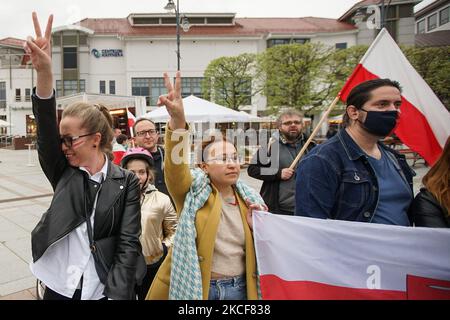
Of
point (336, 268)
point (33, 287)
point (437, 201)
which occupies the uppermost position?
point (437, 201)

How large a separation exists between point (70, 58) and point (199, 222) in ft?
154

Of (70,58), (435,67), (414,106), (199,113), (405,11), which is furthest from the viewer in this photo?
(70,58)

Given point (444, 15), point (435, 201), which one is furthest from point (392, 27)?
point (435, 201)

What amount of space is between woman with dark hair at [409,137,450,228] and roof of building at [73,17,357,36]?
43.5 metres

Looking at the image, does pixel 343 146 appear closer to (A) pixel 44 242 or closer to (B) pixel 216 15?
(A) pixel 44 242

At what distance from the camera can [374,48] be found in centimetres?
313

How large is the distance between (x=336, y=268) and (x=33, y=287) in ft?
10.8

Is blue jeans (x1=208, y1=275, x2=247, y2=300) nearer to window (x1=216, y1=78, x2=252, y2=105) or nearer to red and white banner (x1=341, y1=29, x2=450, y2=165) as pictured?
red and white banner (x1=341, y1=29, x2=450, y2=165)

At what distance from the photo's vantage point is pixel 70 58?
1688 inches

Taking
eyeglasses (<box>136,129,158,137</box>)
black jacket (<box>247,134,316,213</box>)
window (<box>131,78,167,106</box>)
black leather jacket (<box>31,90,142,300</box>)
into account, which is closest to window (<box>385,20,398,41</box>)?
window (<box>131,78,167,106</box>)

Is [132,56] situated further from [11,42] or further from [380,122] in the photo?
[380,122]

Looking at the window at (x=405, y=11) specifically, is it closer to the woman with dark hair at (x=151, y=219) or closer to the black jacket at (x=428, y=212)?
the black jacket at (x=428, y=212)

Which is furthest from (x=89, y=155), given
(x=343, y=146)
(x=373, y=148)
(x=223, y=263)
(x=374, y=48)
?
(x=374, y=48)

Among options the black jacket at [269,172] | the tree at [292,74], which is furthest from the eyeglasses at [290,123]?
the tree at [292,74]
